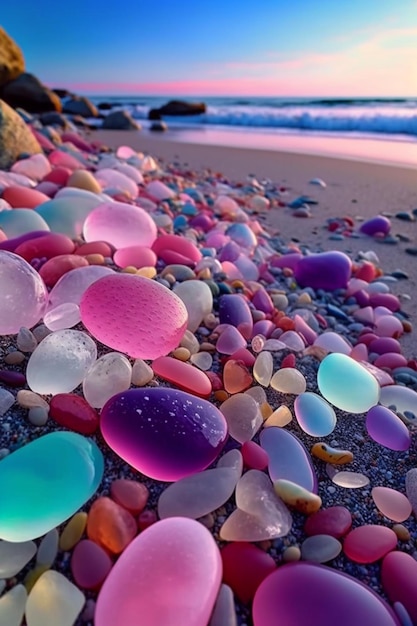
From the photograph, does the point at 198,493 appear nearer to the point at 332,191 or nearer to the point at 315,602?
the point at 315,602

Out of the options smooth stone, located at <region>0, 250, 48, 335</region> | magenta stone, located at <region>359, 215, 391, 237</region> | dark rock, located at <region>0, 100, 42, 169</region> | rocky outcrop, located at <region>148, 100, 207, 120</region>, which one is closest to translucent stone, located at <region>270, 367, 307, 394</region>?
smooth stone, located at <region>0, 250, 48, 335</region>

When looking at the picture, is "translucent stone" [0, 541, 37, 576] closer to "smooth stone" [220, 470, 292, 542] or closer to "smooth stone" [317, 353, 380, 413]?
"smooth stone" [220, 470, 292, 542]

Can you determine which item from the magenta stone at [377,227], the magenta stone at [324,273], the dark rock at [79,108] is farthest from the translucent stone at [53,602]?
the dark rock at [79,108]

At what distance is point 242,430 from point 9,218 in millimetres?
1038

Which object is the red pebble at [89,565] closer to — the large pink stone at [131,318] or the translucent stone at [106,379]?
the translucent stone at [106,379]

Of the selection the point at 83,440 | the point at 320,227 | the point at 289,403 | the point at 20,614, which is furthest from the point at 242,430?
the point at 320,227

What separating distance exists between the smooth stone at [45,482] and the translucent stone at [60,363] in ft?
0.47

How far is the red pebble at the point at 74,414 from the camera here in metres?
0.86

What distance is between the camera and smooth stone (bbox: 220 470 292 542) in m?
0.75

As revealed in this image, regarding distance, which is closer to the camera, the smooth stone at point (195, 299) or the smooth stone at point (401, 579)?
the smooth stone at point (401, 579)

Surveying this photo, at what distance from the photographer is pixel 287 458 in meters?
0.89

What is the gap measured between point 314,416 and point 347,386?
135 mm

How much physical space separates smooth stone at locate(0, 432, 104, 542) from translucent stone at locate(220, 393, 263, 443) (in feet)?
0.85

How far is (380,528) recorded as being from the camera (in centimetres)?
80
